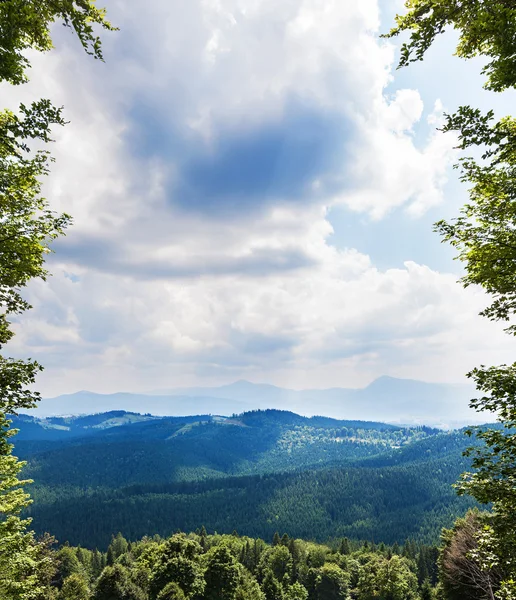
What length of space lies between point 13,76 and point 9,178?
397cm

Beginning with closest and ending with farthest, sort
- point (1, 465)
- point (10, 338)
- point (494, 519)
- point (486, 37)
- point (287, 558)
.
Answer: point (494, 519) < point (486, 37) < point (10, 338) < point (1, 465) < point (287, 558)

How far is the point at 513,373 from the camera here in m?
13.3

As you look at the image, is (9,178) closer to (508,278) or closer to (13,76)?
(13,76)

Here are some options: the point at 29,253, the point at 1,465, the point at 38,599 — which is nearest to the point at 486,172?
the point at 29,253

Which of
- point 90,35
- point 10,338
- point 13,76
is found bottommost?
point 10,338

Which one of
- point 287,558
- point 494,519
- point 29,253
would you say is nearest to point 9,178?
point 29,253

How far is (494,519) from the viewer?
12.7 meters

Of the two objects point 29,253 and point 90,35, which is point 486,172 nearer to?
point 90,35

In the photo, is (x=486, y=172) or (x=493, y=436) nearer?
(x=493, y=436)

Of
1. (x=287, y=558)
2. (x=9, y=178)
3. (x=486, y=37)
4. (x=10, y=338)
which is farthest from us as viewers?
(x=287, y=558)

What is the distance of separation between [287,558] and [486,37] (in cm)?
10875

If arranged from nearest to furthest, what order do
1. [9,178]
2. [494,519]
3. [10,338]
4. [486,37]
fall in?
[494,519]
[486,37]
[9,178]
[10,338]

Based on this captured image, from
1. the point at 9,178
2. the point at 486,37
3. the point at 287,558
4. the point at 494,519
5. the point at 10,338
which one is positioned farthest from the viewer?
the point at 287,558

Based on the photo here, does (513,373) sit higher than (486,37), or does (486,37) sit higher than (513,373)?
(486,37)
